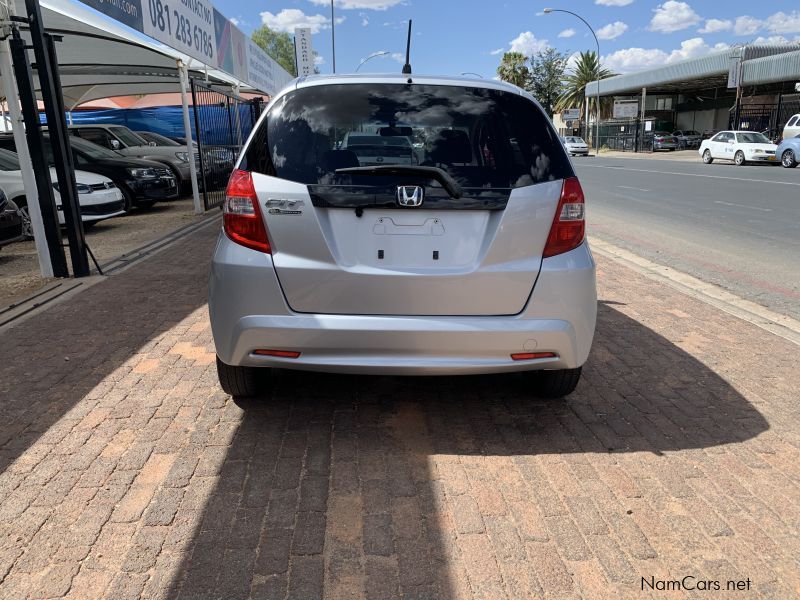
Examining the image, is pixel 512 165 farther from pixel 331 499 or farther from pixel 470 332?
pixel 331 499

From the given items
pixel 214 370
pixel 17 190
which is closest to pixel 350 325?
pixel 214 370

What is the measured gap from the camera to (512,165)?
3.18 metres

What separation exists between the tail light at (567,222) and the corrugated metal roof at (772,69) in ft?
123

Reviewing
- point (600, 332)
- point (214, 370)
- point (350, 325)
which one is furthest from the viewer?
point (600, 332)

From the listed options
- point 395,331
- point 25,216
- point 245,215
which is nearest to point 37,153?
point 25,216

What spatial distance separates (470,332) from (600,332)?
243 cm

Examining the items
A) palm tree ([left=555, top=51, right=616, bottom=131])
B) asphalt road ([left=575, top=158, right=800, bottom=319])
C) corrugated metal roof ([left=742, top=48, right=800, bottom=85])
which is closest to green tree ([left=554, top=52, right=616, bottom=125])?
palm tree ([left=555, top=51, right=616, bottom=131])

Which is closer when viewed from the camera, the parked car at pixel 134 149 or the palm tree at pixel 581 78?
the parked car at pixel 134 149

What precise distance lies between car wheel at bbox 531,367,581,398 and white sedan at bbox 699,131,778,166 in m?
28.2

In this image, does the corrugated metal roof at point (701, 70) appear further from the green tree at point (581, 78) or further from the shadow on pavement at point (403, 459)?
the shadow on pavement at point (403, 459)

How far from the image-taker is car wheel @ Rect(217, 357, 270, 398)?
360 centimetres

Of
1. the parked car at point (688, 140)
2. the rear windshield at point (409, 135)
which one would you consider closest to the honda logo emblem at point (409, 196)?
the rear windshield at point (409, 135)

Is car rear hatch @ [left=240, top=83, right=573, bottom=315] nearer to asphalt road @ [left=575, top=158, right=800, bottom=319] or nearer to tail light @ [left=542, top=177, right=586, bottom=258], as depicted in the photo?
tail light @ [left=542, top=177, right=586, bottom=258]

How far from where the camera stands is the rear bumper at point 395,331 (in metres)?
3.05
